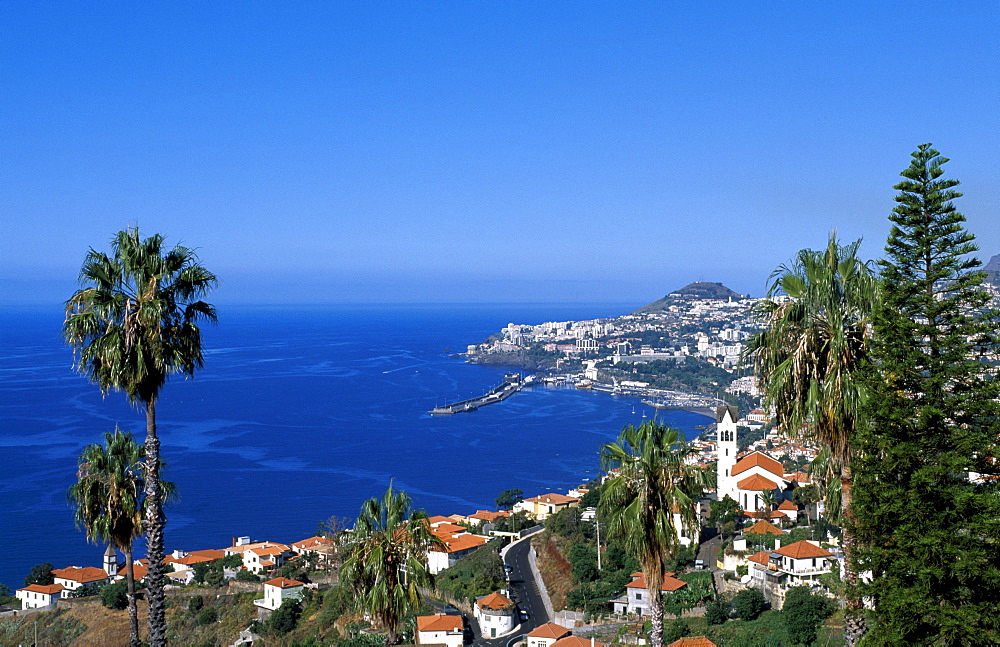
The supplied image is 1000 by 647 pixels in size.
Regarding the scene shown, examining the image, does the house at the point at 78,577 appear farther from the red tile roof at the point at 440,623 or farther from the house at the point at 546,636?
the house at the point at 546,636

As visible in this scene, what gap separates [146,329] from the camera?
8016 mm

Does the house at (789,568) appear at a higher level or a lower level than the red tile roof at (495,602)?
higher

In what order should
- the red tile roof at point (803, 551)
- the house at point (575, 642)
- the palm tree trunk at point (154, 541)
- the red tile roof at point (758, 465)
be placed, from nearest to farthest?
1. the palm tree trunk at point (154, 541)
2. the house at point (575, 642)
3. the red tile roof at point (803, 551)
4. the red tile roof at point (758, 465)

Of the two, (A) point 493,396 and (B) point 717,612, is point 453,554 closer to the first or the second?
(B) point 717,612

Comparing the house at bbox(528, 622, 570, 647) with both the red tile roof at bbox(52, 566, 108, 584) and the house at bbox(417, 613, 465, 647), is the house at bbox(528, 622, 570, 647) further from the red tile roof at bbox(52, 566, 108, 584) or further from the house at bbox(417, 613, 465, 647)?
the red tile roof at bbox(52, 566, 108, 584)

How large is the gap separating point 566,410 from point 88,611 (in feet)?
253

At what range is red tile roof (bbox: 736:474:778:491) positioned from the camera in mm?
36844

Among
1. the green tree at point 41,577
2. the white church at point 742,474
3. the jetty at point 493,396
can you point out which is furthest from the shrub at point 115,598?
the jetty at point 493,396

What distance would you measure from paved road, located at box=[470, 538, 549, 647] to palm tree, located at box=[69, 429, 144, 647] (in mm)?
14630

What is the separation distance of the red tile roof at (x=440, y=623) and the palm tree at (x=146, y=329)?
14629mm


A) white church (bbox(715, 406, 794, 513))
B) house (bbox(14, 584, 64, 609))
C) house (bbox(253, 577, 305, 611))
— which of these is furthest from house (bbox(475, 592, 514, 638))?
house (bbox(14, 584, 64, 609))

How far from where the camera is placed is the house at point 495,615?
81.1 feet

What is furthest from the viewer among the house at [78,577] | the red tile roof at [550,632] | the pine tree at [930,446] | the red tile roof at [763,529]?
the house at [78,577]

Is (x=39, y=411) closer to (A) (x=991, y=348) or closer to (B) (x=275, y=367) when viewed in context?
(B) (x=275, y=367)
